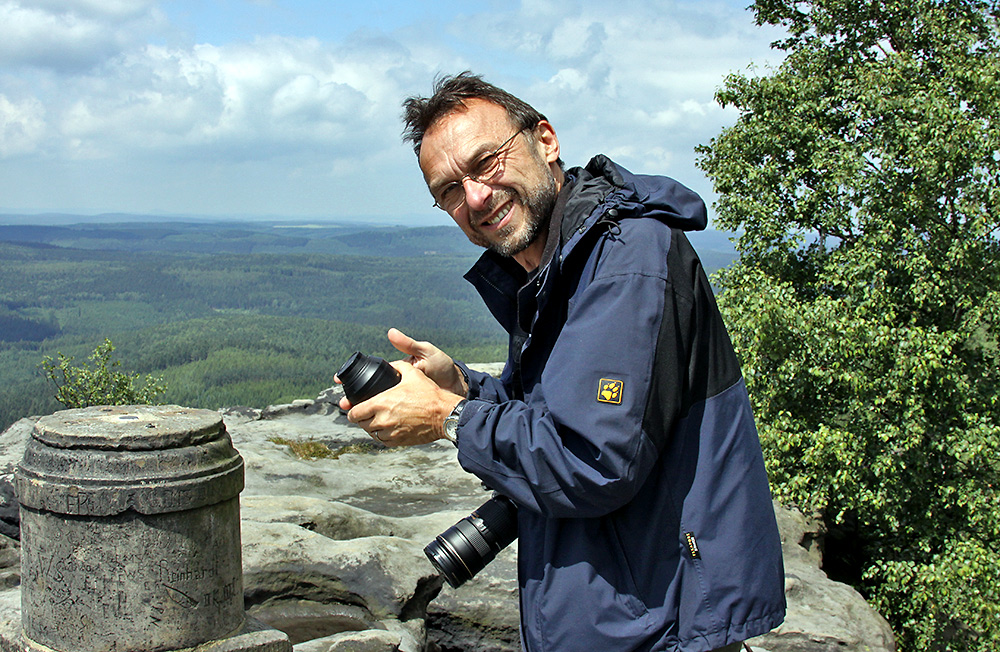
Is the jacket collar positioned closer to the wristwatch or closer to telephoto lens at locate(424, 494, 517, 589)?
the wristwatch

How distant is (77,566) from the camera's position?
3.16 meters

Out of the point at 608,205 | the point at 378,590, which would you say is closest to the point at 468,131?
the point at 608,205

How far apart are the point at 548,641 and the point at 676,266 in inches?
40.1

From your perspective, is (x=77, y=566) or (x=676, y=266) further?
(x=77, y=566)

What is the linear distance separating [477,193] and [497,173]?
87 millimetres

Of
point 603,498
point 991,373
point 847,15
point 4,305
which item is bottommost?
point 4,305

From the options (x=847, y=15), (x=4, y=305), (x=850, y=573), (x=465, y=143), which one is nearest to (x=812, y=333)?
(x=850, y=573)

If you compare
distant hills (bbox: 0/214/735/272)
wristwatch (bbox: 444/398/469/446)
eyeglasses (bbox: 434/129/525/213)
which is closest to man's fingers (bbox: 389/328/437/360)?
wristwatch (bbox: 444/398/469/446)

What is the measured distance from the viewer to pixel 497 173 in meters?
2.54

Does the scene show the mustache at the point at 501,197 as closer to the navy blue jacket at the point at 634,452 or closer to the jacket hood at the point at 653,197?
the jacket hood at the point at 653,197

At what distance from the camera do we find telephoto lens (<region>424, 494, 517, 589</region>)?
2.55 metres

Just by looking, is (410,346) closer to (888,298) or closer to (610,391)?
(610,391)

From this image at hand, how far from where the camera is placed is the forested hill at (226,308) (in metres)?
65.1

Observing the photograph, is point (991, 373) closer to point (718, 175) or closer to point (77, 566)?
point (718, 175)
